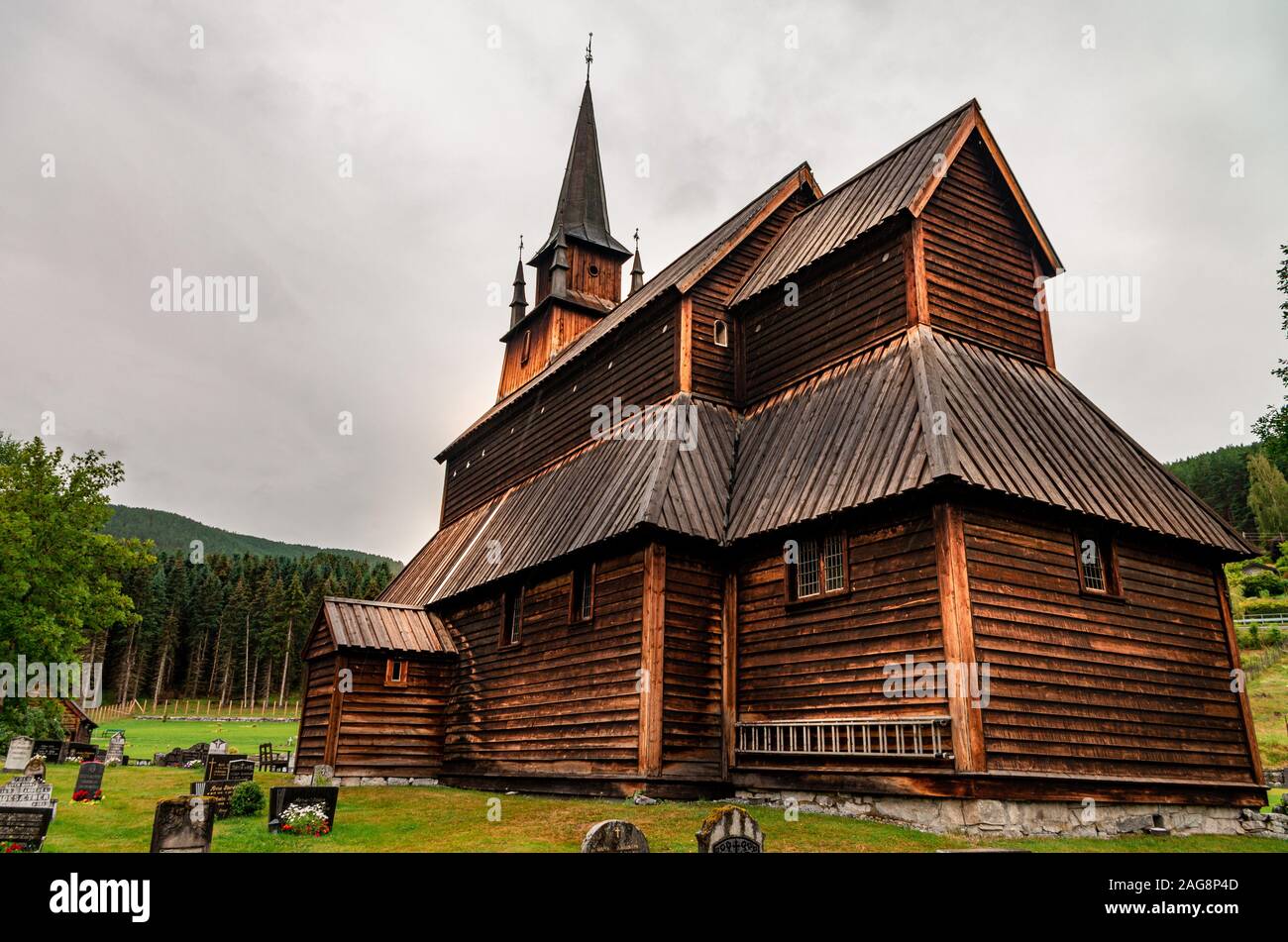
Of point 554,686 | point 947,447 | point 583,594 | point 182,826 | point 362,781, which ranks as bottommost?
point 362,781

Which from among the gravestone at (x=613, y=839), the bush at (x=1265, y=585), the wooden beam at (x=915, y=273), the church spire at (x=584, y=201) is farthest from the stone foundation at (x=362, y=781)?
the bush at (x=1265, y=585)

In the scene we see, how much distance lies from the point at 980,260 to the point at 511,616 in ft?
46.4

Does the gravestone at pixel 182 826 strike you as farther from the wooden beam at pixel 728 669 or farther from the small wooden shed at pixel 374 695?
the small wooden shed at pixel 374 695

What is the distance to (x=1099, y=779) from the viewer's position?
1344 cm

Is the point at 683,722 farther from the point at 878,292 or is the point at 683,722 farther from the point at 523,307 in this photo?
the point at 523,307

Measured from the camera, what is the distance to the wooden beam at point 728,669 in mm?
16625

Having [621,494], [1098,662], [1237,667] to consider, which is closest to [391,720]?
[621,494]

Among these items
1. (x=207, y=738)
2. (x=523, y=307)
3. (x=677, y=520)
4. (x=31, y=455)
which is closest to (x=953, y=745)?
(x=677, y=520)

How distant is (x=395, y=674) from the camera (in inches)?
956

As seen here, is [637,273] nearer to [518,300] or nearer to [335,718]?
[518,300]

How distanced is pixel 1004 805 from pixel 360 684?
1725 centimetres

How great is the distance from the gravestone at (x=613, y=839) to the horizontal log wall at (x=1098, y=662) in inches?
250

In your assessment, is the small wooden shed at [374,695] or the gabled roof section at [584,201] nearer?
the small wooden shed at [374,695]

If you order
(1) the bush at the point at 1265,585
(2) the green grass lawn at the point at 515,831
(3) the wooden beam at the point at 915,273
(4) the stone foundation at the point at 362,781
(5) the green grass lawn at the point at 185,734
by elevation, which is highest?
(3) the wooden beam at the point at 915,273
